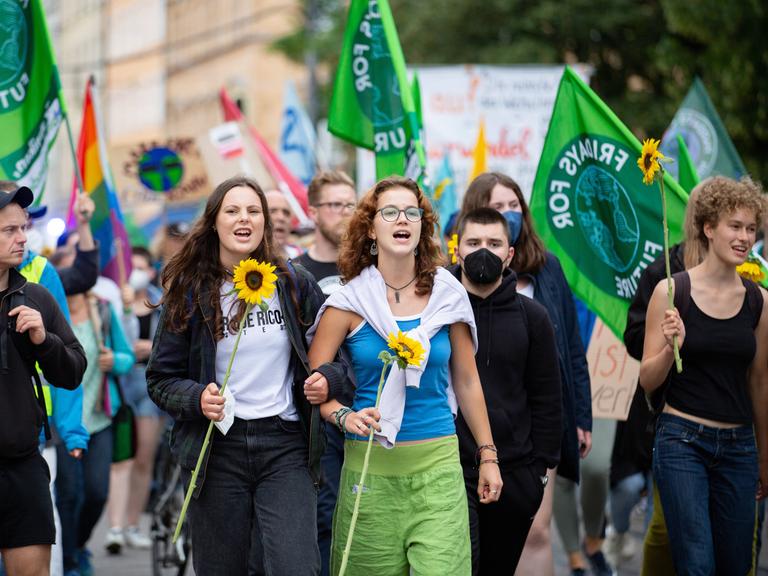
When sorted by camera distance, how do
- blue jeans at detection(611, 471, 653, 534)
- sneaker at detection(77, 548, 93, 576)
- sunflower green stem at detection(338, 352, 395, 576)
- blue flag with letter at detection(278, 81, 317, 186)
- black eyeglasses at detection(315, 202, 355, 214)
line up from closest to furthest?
1. sunflower green stem at detection(338, 352, 395, 576)
2. black eyeglasses at detection(315, 202, 355, 214)
3. blue jeans at detection(611, 471, 653, 534)
4. sneaker at detection(77, 548, 93, 576)
5. blue flag with letter at detection(278, 81, 317, 186)

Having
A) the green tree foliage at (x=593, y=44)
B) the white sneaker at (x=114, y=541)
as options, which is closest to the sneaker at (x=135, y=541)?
the white sneaker at (x=114, y=541)

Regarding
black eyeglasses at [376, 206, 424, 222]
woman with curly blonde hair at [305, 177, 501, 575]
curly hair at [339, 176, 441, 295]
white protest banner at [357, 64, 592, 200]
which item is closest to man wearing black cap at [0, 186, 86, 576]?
woman with curly blonde hair at [305, 177, 501, 575]

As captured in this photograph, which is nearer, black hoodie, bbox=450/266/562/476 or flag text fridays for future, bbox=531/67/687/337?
black hoodie, bbox=450/266/562/476

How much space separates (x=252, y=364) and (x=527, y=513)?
4.64ft

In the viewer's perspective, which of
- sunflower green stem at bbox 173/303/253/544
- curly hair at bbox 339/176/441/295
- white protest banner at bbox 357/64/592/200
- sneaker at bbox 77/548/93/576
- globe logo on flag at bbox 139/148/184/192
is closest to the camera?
sunflower green stem at bbox 173/303/253/544

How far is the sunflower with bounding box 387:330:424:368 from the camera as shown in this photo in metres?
5.30

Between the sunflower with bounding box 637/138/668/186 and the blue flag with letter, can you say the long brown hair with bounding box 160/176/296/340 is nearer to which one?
the sunflower with bounding box 637/138/668/186

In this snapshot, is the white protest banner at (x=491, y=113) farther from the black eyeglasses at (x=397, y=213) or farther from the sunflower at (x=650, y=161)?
the black eyeglasses at (x=397, y=213)

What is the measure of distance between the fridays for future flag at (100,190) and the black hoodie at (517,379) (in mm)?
3648

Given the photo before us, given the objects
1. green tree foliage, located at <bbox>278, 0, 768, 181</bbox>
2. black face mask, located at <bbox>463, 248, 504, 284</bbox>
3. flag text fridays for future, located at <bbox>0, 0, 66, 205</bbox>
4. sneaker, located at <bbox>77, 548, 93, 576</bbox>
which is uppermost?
green tree foliage, located at <bbox>278, 0, 768, 181</bbox>

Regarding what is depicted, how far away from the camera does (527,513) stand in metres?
6.21

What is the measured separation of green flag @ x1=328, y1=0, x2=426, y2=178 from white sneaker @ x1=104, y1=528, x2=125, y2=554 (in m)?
3.26

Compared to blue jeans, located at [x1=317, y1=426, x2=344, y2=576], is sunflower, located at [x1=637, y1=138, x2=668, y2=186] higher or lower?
higher

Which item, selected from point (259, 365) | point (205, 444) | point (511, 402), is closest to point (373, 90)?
point (511, 402)
